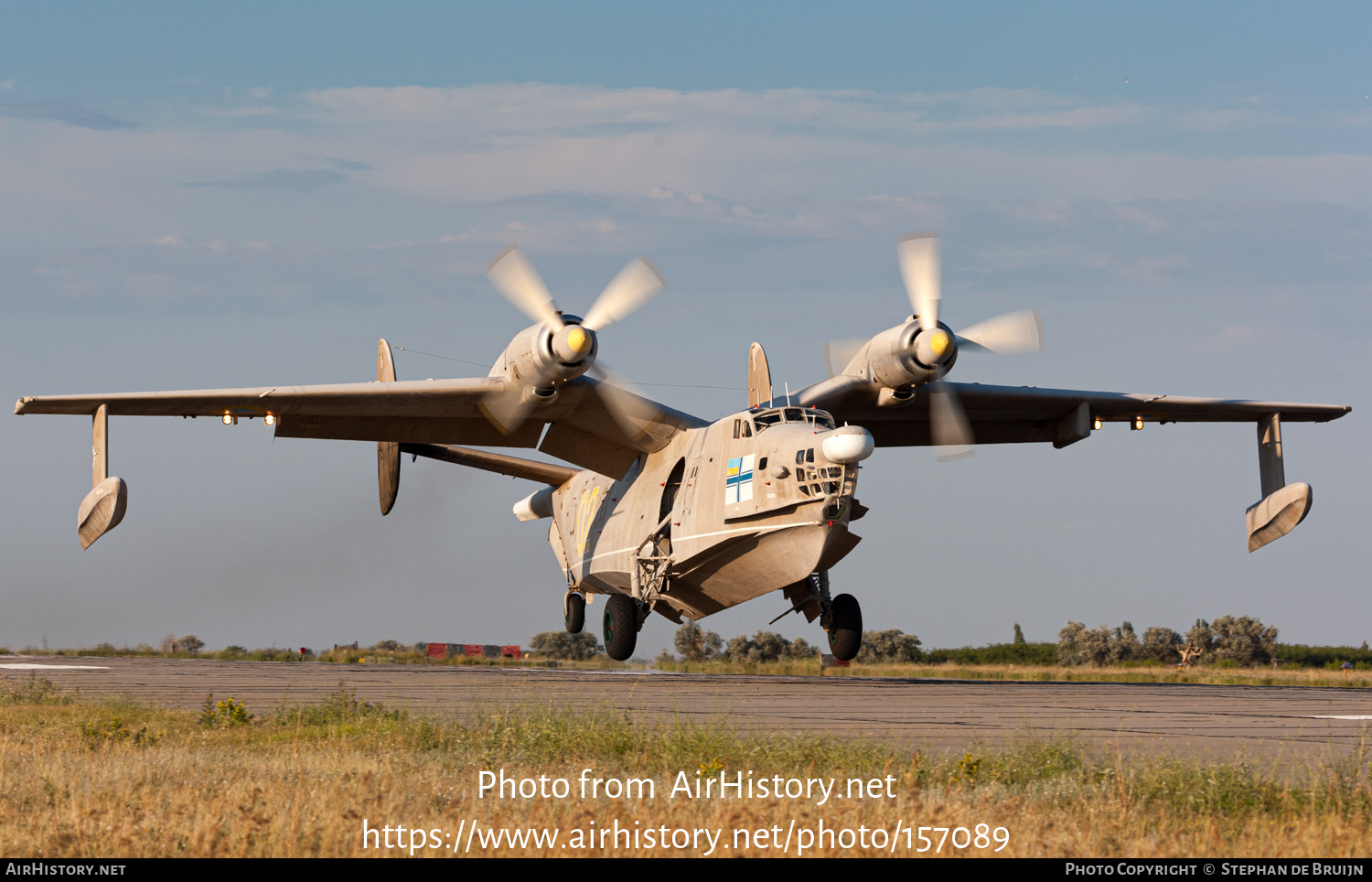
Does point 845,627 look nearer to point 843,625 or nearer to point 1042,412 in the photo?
point 843,625

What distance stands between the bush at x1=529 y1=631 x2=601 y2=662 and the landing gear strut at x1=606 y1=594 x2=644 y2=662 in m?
25.7

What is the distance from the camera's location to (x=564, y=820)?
22.2 ft

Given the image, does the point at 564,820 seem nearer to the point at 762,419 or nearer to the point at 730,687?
the point at 730,687

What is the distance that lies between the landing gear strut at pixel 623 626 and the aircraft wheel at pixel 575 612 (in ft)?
11.0

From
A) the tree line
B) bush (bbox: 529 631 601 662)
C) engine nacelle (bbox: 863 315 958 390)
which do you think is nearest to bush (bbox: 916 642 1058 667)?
the tree line

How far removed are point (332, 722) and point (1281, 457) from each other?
23.7 meters

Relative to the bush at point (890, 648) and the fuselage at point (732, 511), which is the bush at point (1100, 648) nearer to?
the bush at point (890, 648)

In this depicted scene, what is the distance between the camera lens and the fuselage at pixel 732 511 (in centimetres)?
2019

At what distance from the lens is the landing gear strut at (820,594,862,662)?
2372cm

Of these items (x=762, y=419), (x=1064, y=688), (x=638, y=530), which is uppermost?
(x=762, y=419)

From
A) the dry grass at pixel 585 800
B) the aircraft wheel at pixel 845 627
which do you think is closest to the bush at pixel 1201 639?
the aircraft wheel at pixel 845 627

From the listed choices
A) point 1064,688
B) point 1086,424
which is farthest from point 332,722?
point 1086,424

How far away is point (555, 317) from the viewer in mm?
22344

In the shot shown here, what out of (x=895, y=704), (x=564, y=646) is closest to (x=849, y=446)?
(x=895, y=704)
